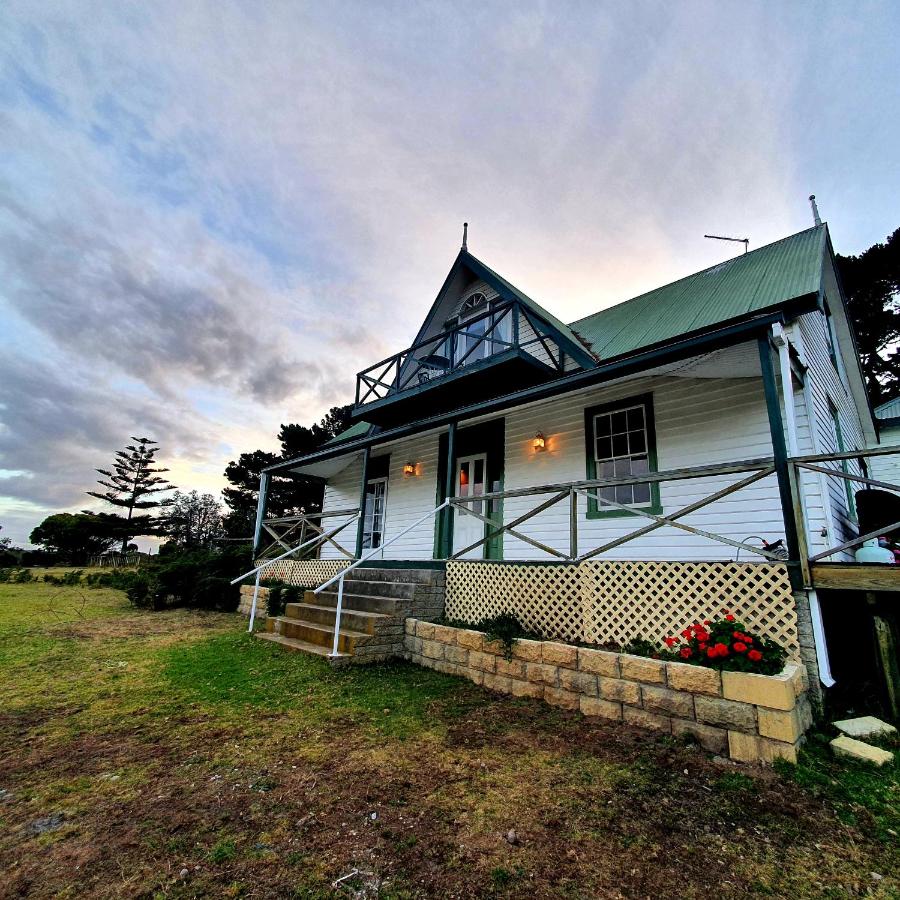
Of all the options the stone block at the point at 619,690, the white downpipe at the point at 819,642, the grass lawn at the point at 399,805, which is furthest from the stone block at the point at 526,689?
the white downpipe at the point at 819,642

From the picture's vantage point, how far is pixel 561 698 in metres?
4.32

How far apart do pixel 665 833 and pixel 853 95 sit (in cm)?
1308

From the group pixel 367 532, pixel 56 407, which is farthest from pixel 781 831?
pixel 56 407

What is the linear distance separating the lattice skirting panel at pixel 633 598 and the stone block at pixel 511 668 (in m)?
0.55

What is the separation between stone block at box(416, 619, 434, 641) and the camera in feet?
18.8

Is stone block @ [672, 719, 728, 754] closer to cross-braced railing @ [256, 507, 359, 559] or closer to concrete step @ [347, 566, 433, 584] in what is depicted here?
concrete step @ [347, 566, 433, 584]

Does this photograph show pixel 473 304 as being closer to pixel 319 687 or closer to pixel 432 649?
pixel 432 649

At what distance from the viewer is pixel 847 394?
32.5 feet

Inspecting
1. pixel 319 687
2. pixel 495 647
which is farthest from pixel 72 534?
pixel 495 647

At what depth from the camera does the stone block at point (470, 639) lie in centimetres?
516

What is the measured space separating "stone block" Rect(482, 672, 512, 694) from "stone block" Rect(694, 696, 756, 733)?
6.19 ft

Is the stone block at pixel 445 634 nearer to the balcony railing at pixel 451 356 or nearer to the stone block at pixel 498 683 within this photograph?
the stone block at pixel 498 683

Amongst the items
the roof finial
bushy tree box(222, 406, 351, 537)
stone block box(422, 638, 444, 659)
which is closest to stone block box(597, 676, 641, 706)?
stone block box(422, 638, 444, 659)

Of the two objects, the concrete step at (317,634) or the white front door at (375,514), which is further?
the white front door at (375,514)
